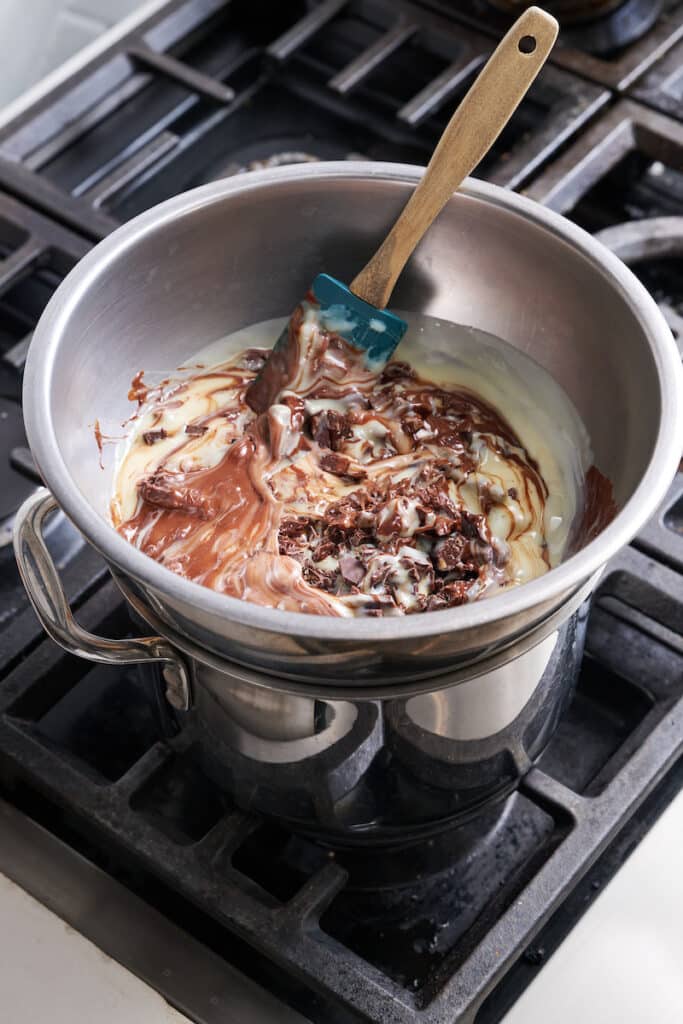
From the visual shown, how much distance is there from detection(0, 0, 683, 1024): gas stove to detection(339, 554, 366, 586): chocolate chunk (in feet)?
0.48

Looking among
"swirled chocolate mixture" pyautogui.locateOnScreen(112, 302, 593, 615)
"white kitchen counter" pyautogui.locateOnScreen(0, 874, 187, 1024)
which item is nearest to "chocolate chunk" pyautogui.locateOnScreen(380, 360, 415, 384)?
"swirled chocolate mixture" pyautogui.locateOnScreen(112, 302, 593, 615)

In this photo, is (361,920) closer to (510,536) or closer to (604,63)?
(510,536)

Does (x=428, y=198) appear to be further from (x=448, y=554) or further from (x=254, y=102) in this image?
(x=254, y=102)

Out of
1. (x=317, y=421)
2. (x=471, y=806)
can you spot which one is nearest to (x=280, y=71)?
(x=317, y=421)

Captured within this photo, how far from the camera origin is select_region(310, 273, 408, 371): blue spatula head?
31.5 inches

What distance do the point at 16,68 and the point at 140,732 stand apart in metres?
0.97

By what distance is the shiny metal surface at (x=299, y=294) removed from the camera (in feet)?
1.87

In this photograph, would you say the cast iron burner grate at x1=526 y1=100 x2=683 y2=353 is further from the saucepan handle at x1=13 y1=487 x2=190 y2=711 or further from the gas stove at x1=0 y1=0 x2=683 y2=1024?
the saucepan handle at x1=13 y1=487 x2=190 y2=711

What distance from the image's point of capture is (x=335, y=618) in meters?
0.55

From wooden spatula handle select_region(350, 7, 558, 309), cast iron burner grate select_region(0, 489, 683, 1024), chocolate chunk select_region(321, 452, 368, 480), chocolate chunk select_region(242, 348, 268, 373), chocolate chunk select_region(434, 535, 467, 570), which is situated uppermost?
wooden spatula handle select_region(350, 7, 558, 309)

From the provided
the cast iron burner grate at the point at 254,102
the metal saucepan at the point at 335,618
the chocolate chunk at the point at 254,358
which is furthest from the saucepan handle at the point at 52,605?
the cast iron burner grate at the point at 254,102

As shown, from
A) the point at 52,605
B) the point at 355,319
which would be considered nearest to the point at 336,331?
the point at 355,319

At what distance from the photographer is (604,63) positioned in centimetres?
117

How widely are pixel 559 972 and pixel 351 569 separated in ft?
0.88
